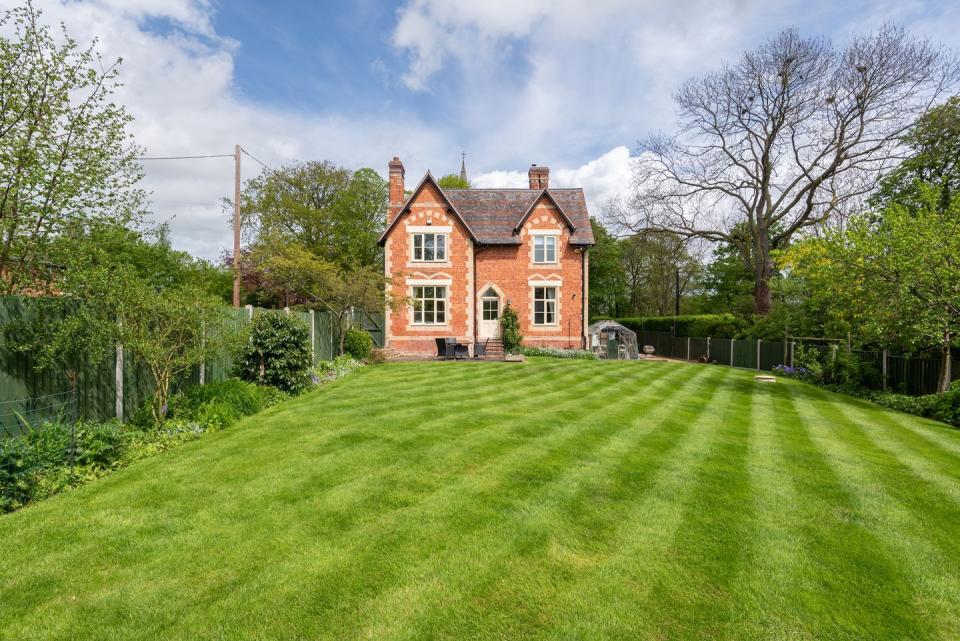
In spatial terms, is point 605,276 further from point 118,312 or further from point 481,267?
point 118,312

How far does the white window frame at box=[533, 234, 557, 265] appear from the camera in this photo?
24.8m

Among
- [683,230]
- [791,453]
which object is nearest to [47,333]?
[791,453]

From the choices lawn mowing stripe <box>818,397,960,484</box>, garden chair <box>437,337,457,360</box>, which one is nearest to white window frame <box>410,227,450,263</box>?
garden chair <box>437,337,457,360</box>

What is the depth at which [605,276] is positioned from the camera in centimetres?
4728

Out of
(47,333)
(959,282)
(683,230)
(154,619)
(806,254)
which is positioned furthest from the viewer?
(683,230)

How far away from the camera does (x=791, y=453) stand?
6.93 meters

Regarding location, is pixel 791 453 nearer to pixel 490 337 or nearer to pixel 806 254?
pixel 806 254

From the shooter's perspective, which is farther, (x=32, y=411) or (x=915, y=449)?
(x=915, y=449)

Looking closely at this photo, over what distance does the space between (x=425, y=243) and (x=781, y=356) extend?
18.5 m

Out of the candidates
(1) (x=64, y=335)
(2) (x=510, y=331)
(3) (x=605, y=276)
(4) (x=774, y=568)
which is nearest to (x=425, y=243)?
(2) (x=510, y=331)

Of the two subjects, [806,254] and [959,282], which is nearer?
[959,282]

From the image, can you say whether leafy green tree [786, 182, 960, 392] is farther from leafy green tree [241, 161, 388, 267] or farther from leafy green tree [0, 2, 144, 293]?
leafy green tree [241, 161, 388, 267]

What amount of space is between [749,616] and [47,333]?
862 cm

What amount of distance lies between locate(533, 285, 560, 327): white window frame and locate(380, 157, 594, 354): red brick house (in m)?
0.06
